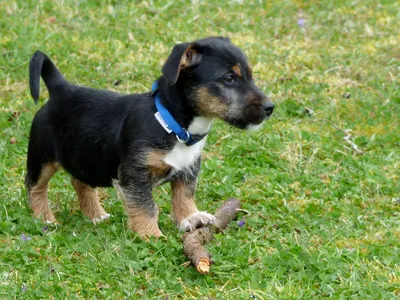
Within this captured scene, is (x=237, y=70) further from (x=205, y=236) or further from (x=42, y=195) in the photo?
(x=42, y=195)

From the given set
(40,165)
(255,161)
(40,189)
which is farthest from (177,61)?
(255,161)

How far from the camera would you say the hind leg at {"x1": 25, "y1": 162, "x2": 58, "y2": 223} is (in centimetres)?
654

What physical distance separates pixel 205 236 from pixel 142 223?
18.6 inches

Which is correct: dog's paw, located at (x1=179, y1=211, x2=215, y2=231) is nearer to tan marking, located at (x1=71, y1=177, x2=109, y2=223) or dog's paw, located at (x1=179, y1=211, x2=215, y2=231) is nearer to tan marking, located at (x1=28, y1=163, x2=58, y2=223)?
tan marking, located at (x1=71, y1=177, x2=109, y2=223)

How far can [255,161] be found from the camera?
773 cm

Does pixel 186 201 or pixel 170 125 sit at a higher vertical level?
pixel 170 125

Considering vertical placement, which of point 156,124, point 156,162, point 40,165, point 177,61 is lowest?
point 40,165

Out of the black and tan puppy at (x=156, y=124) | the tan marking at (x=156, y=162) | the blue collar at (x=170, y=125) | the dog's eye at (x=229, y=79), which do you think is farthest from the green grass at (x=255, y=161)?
the dog's eye at (x=229, y=79)

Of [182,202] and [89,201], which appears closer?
[182,202]

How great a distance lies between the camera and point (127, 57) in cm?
960

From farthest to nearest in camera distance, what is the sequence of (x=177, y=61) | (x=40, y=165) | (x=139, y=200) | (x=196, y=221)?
(x=40, y=165) → (x=196, y=221) → (x=139, y=200) → (x=177, y=61)

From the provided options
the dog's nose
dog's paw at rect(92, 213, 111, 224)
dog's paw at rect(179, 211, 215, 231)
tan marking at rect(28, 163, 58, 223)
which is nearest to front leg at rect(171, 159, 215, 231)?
dog's paw at rect(179, 211, 215, 231)

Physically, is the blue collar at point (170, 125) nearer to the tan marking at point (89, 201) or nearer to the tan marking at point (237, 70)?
the tan marking at point (237, 70)

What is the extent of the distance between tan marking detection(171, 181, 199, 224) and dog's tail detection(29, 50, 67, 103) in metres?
1.24
